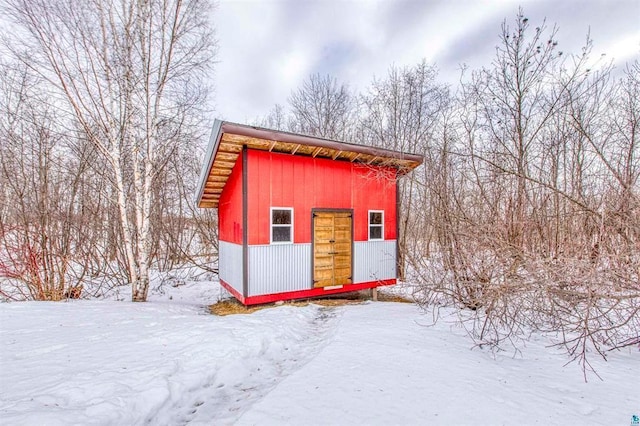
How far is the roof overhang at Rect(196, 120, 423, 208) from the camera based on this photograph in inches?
211

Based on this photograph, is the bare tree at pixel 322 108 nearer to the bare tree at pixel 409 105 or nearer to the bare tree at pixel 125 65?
the bare tree at pixel 409 105

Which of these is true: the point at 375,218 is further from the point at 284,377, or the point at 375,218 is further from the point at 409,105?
the point at 409,105

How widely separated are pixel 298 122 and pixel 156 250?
10.8m

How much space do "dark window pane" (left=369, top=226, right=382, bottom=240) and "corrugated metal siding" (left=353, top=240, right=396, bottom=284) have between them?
0.15 meters

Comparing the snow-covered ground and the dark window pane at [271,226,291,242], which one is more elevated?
the dark window pane at [271,226,291,242]

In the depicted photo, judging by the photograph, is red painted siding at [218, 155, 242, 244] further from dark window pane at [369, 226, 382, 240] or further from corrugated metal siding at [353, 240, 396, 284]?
dark window pane at [369, 226, 382, 240]

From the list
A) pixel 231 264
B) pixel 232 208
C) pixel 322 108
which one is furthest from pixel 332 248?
pixel 322 108

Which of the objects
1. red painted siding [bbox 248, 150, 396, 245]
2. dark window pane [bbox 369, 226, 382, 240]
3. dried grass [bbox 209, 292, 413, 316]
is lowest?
dried grass [bbox 209, 292, 413, 316]

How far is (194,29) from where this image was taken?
6867mm

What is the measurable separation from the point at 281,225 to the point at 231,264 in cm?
205

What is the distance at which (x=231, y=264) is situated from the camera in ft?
23.4

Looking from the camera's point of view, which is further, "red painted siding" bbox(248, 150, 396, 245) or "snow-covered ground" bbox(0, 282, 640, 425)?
"red painted siding" bbox(248, 150, 396, 245)

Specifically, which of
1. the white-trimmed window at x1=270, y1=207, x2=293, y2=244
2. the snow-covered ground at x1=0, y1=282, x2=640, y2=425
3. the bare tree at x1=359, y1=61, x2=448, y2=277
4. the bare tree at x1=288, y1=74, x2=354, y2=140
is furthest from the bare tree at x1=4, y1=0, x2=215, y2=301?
the bare tree at x1=288, y1=74, x2=354, y2=140

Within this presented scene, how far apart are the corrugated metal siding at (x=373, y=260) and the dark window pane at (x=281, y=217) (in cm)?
202
